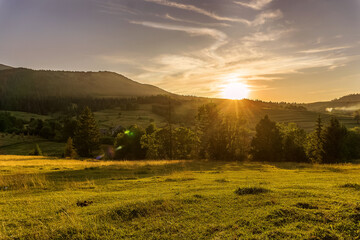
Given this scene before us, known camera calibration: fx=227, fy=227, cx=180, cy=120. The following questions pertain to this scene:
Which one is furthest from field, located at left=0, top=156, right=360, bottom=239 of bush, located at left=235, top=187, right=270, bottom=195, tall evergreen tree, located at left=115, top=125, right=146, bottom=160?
tall evergreen tree, located at left=115, top=125, right=146, bottom=160

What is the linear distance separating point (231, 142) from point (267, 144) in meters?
9.64

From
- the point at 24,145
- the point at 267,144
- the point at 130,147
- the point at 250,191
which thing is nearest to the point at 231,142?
the point at 267,144

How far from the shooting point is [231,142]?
196 feet

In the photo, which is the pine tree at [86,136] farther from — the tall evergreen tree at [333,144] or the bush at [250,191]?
the bush at [250,191]

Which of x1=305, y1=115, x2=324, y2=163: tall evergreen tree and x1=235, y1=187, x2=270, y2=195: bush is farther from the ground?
x1=235, y1=187, x2=270, y2=195: bush

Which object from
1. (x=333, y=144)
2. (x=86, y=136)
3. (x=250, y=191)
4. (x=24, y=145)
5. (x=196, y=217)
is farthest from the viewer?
(x=24, y=145)

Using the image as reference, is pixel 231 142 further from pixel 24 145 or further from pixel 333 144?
pixel 24 145

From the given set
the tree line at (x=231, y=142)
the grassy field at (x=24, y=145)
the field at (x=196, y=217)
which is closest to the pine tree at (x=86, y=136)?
the tree line at (x=231, y=142)

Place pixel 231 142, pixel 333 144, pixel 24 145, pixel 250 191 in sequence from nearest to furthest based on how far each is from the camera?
pixel 250 191, pixel 231 142, pixel 333 144, pixel 24 145

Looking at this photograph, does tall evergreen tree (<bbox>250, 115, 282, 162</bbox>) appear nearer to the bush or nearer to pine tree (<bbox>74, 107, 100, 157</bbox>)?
the bush

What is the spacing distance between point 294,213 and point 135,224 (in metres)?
5.61

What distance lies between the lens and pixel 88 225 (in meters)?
7.81

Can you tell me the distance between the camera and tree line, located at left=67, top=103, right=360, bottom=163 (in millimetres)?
59844

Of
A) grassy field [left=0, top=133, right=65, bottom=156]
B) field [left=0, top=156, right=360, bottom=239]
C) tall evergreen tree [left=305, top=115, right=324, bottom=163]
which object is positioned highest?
field [left=0, top=156, right=360, bottom=239]
